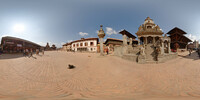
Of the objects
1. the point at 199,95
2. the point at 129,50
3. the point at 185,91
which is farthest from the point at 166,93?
the point at 129,50

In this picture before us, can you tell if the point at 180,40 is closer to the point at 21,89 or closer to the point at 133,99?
the point at 133,99

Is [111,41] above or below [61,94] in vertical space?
above

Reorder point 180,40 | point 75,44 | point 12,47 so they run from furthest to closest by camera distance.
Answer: point 75,44 < point 180,40 < point 12,47

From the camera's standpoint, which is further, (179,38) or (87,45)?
(87,45)

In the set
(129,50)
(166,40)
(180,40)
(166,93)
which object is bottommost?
(166,93)

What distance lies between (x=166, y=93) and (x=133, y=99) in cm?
151

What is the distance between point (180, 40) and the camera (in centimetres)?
2092

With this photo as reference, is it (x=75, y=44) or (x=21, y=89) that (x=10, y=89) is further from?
(x=75, y=44)

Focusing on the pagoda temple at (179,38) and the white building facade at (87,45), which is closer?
the pagoda temple at (179,38)

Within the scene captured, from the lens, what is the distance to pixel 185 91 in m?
2.61

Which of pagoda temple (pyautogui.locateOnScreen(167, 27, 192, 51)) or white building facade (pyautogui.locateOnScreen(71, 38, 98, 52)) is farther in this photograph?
white building facade (pyautogui.locateOnScreen(71, 38, 98, 52))

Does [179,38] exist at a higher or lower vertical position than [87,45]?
higher

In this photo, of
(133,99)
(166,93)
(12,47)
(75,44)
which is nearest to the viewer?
(133,99)

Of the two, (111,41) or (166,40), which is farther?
(111,41)
